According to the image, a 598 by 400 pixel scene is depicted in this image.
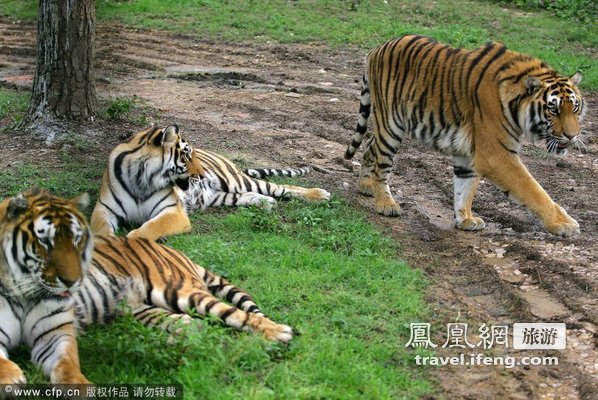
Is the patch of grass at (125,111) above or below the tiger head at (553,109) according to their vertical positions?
below

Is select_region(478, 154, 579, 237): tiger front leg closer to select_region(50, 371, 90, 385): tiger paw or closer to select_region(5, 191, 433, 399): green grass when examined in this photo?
select_region(5, 191, 433, 399): green grass

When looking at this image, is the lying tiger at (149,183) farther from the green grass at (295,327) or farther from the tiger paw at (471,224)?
the tiger paw at (471,224)

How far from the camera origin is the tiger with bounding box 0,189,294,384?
414 centimetres

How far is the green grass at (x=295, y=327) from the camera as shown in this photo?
14.0 feet

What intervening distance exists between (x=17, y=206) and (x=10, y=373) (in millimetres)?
758

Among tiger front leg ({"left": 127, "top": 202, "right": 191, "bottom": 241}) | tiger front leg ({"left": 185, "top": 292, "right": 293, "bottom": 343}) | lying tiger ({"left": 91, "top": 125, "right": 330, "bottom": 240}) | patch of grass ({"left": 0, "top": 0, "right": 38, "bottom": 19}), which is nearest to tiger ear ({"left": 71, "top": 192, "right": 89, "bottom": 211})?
tiger front leg ({"left": 185, "top": 292, "right": 293, "bottom": 343})

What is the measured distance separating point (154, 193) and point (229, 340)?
7.75ft

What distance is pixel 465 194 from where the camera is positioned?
7.17 meters

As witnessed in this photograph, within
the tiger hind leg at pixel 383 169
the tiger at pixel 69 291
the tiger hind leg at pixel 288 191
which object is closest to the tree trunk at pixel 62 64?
the tiger hind leg at pixel 288 191

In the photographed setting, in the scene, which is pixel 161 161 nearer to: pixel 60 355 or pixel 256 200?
pixel 256 200

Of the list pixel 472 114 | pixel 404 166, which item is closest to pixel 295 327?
pixel 472 114

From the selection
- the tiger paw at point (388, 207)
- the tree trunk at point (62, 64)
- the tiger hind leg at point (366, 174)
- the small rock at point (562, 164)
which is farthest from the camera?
the small rock at point (562, 164)

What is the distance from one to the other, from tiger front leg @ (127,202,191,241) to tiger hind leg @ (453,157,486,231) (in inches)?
84.5

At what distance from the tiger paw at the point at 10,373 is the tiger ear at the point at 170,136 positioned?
271 centimetres
